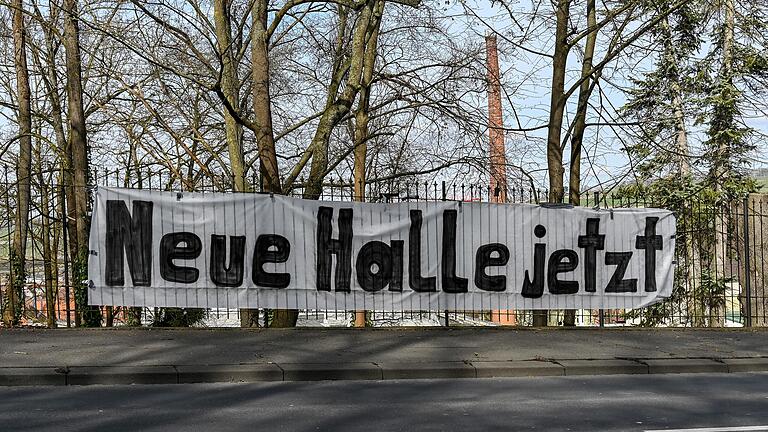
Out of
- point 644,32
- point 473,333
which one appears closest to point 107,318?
point 473,333

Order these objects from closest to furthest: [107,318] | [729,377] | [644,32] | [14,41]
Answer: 1. [729,377]
2. [644,32]
3. [107,318]
4. [14,41]

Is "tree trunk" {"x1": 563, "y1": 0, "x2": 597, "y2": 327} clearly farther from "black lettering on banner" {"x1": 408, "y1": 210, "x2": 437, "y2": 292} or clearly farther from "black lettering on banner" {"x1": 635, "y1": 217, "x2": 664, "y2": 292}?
"black lettering on banner" {"x1": 408, "y1": 210, "x2": 437, "y2": 292}

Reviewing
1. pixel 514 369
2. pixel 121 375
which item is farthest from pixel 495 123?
pixel 121 375

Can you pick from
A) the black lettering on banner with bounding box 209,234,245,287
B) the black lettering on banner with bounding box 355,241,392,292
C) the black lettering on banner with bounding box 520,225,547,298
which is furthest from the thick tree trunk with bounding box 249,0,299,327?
the black lettering on banner with bounding box 520,225,547,298

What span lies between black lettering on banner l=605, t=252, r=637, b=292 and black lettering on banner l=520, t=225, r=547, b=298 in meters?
1.16

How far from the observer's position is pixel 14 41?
2322cm

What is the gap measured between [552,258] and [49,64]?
52.2 ft

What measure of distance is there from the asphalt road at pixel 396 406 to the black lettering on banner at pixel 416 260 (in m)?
3.66

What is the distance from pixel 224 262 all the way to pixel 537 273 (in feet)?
15.8

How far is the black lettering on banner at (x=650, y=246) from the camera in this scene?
49.6ft

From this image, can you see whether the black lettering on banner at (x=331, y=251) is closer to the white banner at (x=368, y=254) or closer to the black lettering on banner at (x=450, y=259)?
the white banner at (x=368, y=254)

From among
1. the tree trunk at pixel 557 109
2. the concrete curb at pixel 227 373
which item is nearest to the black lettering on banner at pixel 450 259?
the tree trunk at pixel 557 109

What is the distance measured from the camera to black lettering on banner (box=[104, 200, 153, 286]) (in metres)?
12.8

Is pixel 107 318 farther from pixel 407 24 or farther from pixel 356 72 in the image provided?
Result: pixel 407 24
